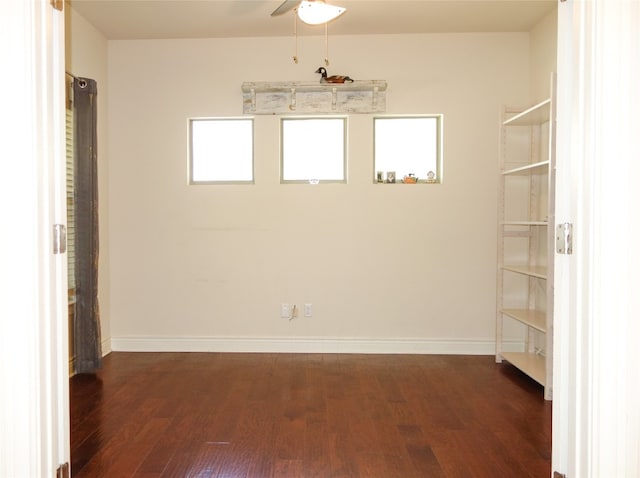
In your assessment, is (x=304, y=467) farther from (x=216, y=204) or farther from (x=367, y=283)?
(x=216, y=204)

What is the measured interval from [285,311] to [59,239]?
2777 millimetres

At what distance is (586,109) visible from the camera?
43.3 inches

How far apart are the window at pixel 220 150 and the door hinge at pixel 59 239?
273cm

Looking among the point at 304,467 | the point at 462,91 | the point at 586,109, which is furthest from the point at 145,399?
the point at 462,91

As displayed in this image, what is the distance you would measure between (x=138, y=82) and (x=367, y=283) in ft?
9.47

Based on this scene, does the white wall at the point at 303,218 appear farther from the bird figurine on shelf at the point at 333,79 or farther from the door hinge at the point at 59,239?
the door hinge at the point at 59,239

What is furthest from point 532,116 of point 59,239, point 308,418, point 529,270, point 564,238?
point 59,239

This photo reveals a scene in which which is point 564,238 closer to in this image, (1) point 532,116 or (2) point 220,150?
(1) point 532,116

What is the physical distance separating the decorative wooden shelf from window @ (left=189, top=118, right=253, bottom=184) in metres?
0.25

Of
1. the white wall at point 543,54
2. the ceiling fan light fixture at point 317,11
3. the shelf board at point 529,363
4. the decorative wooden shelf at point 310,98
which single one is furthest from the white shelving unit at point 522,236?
the ceiling fan light fixture at point 317,11

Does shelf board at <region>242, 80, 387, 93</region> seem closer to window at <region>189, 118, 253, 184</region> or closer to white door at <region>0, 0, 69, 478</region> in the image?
window at <region>189, 118, 253, 184</region>

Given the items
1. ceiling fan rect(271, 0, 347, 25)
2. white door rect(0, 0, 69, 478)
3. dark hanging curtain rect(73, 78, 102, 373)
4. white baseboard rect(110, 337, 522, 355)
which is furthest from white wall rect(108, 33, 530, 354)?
white door rect(0, 0, 69, 478)

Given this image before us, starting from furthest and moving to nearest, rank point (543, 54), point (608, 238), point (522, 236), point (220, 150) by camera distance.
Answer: point (220, 150)
point (522, 236)
point (543, 54)
point (608, 238)

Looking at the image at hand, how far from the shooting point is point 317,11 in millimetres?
2549
